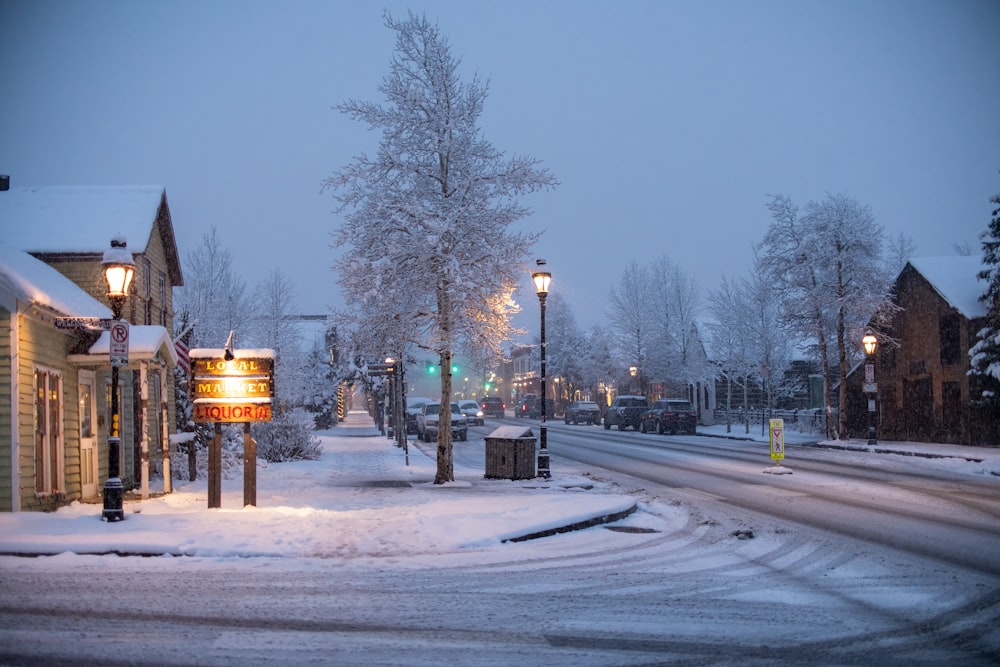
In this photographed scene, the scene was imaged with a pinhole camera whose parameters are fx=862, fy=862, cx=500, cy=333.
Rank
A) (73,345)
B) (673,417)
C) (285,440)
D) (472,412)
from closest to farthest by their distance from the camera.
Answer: (73,345), (285,440), (673,417), (472,412)

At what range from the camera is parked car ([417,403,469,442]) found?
128ft

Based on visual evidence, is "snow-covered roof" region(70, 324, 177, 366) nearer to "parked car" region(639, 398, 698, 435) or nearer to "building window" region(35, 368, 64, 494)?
"building window" region(35, 368, 64, 494)

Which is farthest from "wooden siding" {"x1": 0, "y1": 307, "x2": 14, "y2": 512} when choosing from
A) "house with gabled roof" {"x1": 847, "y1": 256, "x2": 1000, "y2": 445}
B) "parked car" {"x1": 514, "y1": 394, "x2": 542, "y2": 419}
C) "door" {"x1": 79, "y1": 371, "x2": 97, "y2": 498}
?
"parked car" {"x1": 514, "y1": 394, "x2": 542, "y2": 419}

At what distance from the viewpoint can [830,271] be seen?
117ft

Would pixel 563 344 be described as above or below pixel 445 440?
above

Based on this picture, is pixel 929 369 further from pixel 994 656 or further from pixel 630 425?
pixel 994 656

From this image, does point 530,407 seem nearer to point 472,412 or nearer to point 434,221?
point 472,412

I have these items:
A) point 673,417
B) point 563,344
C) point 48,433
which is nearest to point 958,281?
point 673,417

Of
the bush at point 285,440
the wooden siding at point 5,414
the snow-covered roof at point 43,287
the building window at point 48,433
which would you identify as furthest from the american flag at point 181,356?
the wooden siding at point 5,414

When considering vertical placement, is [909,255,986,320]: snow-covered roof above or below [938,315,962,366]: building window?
above

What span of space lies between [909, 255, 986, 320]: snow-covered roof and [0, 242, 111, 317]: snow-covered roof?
2754cm

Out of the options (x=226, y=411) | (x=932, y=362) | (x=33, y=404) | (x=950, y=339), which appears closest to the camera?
(x=33, y=404)

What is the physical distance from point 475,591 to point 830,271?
31216 mm

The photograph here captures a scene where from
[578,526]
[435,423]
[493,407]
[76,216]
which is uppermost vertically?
[76,216]
